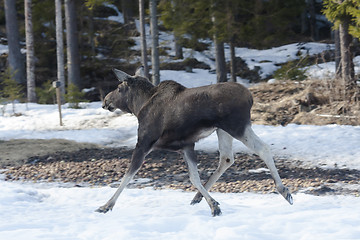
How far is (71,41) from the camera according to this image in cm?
2245

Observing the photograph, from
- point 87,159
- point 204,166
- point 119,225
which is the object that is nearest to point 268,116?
point 204,166

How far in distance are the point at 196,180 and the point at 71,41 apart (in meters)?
18.2

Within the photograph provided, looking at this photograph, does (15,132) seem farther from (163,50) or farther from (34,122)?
(163,50)

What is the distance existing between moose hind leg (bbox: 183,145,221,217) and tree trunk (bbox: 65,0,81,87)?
17.4m

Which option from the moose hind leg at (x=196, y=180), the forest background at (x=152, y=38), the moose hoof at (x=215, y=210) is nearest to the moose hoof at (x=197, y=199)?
the moose hind leg at (x=196, y=180)

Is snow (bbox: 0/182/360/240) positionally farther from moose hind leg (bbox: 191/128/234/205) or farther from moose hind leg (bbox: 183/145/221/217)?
moose hind leg (bbox: 191/128/234/205)

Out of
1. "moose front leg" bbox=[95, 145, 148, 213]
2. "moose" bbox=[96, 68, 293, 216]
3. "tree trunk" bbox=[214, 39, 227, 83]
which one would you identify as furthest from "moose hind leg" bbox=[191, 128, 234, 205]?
"tree trunk" bbox=[214, 39, 227, 83]

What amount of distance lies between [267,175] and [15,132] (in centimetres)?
935

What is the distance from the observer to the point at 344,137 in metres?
10.9

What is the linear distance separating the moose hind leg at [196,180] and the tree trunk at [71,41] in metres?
17.4

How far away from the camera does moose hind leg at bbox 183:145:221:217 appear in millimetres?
5531

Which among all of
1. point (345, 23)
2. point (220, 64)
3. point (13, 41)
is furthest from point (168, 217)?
point (13, 41)

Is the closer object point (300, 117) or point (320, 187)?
point (320, 187)

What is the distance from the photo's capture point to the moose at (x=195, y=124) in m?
5.60
